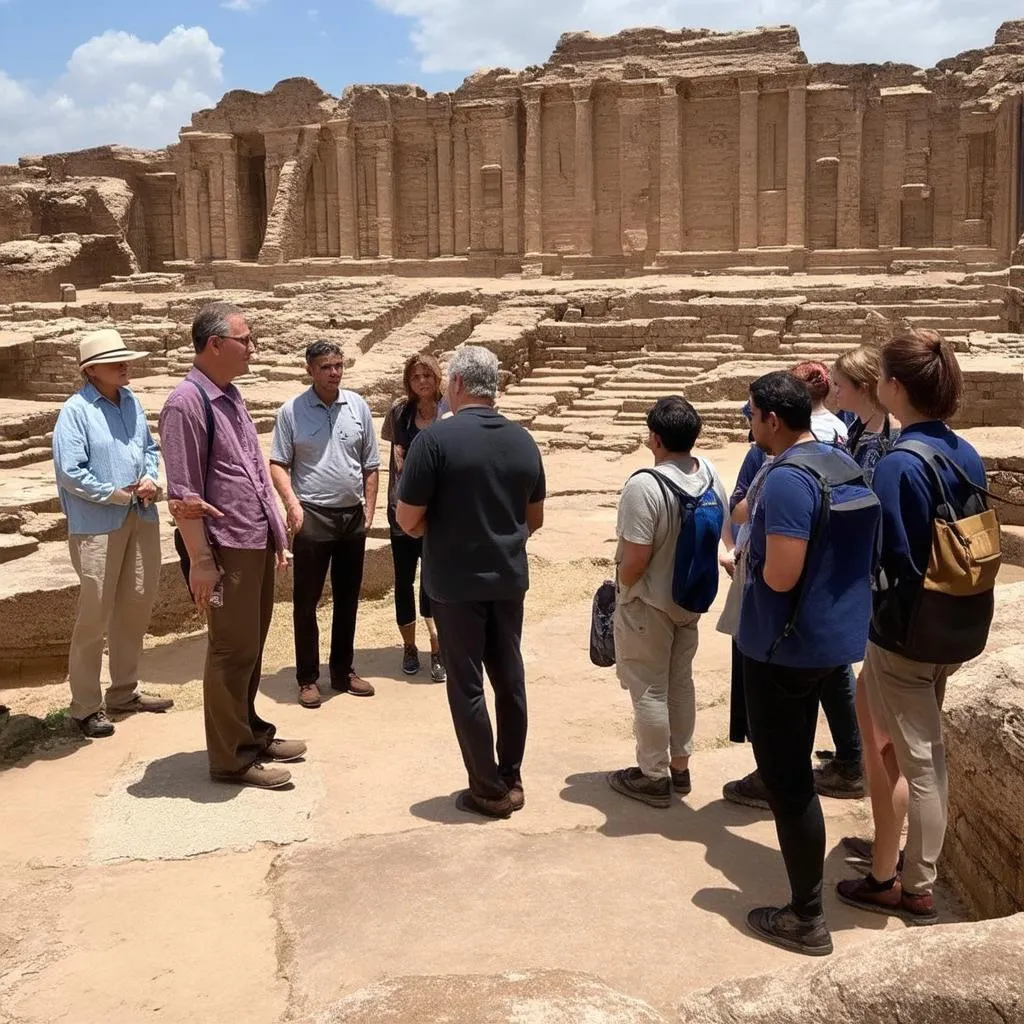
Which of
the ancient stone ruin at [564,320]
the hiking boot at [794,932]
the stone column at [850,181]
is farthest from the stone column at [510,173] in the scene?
the hiking boot at [794,932]

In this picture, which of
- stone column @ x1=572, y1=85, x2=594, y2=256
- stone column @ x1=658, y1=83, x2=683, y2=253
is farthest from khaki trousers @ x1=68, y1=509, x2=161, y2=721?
stone column @ x1=572, y1=85, x2=594, y2=256

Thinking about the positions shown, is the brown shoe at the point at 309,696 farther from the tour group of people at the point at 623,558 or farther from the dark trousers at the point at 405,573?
the dark trousers at the point at 405,573

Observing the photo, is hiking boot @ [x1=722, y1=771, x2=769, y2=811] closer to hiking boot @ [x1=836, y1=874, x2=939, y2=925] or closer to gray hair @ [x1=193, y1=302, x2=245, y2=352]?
hiking boot @ [x1=836, y1=874, x2=939, y2=925]

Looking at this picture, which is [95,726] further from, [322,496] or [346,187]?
[346,187]

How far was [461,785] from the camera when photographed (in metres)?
4.70

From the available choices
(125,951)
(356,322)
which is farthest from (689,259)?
(125,951)

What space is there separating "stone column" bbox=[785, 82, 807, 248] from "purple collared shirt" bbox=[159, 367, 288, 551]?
78.1ft

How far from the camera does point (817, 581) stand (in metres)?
3.31

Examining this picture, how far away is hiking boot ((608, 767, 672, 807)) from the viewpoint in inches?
174

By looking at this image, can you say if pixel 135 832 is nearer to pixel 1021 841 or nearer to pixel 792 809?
pixel 792 809

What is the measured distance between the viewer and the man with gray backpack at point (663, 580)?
4.21 meters

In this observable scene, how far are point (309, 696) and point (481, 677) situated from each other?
5.87 ft

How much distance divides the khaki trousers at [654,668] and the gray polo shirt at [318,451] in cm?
195

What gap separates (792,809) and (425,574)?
5.41ft
